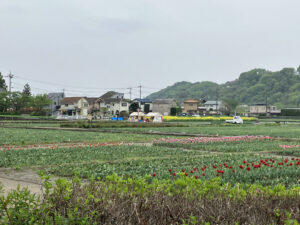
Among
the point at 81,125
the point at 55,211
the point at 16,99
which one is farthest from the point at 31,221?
the point at 16,99

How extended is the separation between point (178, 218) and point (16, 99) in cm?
9198

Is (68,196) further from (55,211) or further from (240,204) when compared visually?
(240,204)

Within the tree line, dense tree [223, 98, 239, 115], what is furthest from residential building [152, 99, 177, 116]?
the tree line

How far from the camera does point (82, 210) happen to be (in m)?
4.55

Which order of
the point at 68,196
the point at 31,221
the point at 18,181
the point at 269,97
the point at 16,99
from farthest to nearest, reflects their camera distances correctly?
the point at 269,97 < the point at 16,99 < the point at 18,181 < the point at 68,196 < the point at 31,221

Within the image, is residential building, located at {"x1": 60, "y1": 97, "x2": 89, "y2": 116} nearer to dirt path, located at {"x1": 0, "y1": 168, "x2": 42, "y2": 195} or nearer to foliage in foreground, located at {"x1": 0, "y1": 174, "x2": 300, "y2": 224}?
dirt path, located at {"x1": 0, "y1": 168, "x2": 42, "y2": 195}

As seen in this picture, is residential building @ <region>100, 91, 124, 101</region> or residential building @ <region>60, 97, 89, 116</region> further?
residential building @ <region>100, 91, 124, 101</region>

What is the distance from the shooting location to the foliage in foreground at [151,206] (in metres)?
4.41

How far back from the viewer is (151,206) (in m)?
4.74

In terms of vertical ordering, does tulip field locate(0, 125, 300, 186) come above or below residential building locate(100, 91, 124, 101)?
below

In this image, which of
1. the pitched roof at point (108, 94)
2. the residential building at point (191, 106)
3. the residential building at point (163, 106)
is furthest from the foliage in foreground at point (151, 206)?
the residential building at point (191, 106)

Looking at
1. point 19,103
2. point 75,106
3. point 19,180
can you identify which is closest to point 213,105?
point 75,106

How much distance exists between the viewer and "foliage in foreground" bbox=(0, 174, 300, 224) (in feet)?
14.5

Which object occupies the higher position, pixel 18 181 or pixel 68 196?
pixel 68 196
